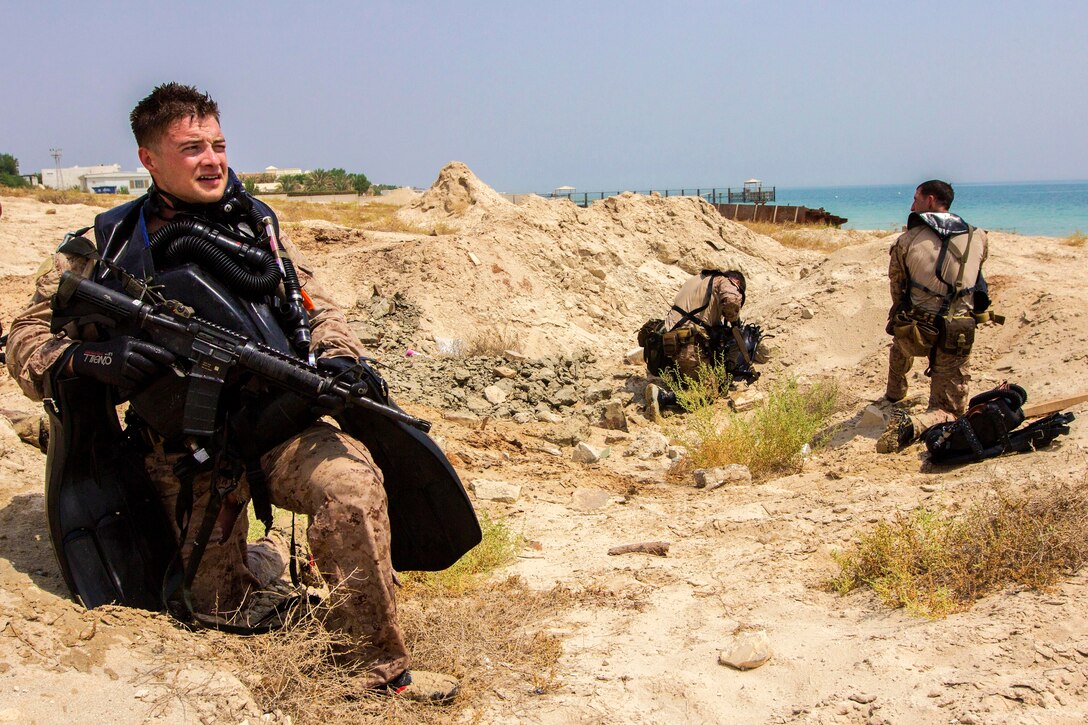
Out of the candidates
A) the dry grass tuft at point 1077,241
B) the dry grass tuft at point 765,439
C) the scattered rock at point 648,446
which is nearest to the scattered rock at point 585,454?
the scattered rock at point 648,446

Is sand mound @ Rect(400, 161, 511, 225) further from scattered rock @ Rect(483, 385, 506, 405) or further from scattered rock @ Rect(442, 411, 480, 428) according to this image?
scattered rock @ Rect(442, 411, 480, 428)

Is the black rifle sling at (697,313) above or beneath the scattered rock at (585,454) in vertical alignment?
above

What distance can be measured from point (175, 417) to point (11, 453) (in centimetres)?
188

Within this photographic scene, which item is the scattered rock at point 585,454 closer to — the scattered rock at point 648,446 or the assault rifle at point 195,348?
the scattered rock at point 648,446

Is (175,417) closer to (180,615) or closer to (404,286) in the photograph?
(180,615)

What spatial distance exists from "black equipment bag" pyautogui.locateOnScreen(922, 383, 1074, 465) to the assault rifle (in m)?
4.00

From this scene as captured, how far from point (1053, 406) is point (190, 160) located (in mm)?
5612

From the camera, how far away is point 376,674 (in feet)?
8.80

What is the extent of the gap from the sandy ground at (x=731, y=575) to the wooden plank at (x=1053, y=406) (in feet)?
1.55

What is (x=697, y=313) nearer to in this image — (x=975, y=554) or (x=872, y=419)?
(x=872, y=419)

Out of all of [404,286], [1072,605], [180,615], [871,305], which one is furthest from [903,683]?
[404,286]

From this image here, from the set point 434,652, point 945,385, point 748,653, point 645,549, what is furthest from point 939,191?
point 434,652

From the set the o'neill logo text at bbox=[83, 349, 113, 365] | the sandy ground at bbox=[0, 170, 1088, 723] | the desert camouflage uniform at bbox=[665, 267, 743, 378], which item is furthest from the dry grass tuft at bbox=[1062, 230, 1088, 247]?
the o'neill logo text at bbox=[83, 349, 113, 365]

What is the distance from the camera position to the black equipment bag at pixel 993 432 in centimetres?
527
